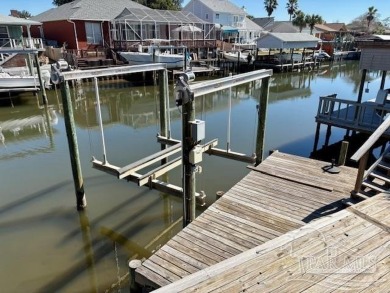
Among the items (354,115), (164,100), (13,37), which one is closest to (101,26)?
(13,37)

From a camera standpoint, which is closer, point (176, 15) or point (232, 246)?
point (232, 246)

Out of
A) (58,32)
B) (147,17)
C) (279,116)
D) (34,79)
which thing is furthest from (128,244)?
(58,32)

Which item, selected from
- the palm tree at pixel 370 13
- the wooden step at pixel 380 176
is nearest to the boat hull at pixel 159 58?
the wooden step at pixel 380 176

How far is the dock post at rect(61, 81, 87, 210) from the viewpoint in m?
6.48

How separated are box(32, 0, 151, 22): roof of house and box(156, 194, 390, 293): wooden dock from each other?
3255 cm

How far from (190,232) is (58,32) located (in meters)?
33.6

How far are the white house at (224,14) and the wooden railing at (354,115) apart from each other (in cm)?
3300

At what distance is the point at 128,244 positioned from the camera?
6.89m

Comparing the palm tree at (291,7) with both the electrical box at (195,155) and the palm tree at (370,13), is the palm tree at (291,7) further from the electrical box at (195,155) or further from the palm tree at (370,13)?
the electrical box at (195,155)

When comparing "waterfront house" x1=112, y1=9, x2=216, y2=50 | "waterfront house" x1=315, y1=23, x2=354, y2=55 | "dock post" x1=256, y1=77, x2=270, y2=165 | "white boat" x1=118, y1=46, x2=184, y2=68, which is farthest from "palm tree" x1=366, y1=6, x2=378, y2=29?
"dock post" x1=256, y1=77, x2=270, y2=165

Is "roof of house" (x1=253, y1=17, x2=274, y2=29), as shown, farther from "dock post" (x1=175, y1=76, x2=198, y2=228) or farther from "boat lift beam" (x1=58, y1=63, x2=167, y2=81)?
"dock post" (x1=175, y1=76, x2=198, y2=228)

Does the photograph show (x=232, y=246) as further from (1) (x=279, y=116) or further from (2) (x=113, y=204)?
(1) (x=279, y=116)

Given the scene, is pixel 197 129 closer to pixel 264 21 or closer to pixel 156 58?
pixel 156 58

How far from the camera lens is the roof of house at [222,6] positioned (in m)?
44.4
